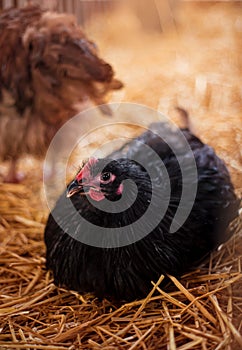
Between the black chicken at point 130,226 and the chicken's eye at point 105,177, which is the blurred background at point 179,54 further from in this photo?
the chicken's eye at point 105,177

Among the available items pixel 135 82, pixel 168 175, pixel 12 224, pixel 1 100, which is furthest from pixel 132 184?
pixel 135 82

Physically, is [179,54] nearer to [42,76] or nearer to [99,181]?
[42,76]

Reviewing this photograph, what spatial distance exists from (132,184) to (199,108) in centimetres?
209

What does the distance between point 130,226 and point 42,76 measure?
5.26 feet

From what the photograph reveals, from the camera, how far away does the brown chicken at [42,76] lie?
314 cm

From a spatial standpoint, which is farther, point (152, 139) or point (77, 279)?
point (152, 139)

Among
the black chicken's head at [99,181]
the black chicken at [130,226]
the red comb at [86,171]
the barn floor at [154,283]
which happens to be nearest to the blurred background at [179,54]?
the barn floor at [154,283]

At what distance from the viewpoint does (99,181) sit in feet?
6.10

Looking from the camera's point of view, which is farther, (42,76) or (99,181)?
(42,76)

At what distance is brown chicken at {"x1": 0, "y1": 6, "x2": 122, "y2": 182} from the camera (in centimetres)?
314

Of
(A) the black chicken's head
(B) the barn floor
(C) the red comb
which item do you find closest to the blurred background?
(B) the barn floor

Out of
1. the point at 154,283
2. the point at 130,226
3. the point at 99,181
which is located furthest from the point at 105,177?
the point at 154,283

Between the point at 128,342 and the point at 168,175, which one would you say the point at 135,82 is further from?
the point at 128,342

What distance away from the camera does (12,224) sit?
3029 millimetres
